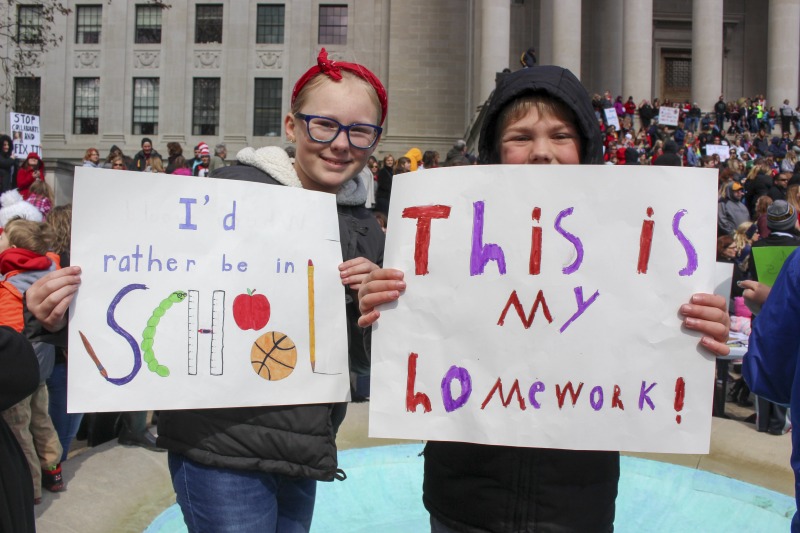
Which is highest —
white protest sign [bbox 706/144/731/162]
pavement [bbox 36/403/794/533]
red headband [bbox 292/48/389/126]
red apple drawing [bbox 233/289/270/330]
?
white protest sign [bbox 706/144/731/162]

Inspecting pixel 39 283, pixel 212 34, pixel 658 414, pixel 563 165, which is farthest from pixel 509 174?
pixel 212 34

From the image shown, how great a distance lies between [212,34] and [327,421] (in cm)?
3711

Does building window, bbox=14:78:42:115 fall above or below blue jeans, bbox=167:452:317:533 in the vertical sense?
above

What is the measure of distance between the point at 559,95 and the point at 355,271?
2.55 ft

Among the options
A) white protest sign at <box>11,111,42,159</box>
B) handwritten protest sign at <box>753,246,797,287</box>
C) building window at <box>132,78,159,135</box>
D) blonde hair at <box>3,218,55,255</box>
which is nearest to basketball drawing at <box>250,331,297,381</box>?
handwritten protest sign at <box>753,246,797,287</box>

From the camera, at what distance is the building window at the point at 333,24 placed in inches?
1388

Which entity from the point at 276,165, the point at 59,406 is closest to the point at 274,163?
the point at 276,165

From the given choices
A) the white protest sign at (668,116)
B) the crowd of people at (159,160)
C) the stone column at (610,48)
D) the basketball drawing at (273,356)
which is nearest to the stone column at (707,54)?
the stone column at (610,48)

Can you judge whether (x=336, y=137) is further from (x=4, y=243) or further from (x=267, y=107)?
(x=267, y=107)

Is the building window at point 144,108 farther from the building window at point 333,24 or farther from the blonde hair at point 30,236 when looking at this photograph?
the blonde hair at point 30,236

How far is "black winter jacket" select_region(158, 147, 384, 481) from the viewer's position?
2.07 m

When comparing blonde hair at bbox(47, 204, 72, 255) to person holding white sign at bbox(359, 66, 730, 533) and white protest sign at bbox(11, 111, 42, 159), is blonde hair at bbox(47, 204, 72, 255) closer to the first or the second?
person holding white sign at bbox(359, 66, 730, 533)

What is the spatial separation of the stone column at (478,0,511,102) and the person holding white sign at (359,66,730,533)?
26.0 m

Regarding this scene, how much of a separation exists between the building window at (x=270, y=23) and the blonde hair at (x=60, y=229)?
106 ft
